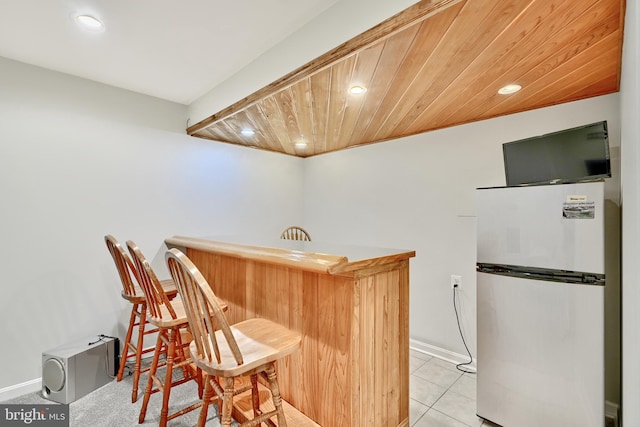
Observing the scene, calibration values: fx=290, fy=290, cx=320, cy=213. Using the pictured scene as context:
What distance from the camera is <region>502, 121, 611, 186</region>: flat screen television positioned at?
1.69 m

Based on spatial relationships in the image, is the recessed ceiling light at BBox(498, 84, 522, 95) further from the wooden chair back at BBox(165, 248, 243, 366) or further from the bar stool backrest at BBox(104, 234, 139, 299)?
the bar stool backrest at BBox(104, 234, 139, 299)

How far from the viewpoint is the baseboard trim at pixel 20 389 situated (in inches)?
83.0

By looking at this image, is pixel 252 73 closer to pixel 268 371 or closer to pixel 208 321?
pixel 208 321

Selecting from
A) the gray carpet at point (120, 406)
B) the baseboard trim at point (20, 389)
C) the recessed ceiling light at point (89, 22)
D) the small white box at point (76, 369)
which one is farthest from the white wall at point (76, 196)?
the recessed ceiling light at point (89, 22)

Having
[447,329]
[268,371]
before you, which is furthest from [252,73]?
[447,329]

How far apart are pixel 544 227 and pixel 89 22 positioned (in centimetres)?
291

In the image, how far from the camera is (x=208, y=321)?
45.9 inches

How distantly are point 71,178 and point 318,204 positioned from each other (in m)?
2.62

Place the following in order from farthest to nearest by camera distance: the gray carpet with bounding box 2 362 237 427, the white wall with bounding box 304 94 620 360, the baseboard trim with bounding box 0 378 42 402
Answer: the white wall with bounding box 304 94 620 360 → the baseboard trim with bounding box 0 378 42 402 → the gray carpet with bounding box 2 362 237 427

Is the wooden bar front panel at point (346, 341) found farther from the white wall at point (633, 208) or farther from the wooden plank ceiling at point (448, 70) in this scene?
the wooden plank ceiling at point (448, 70)

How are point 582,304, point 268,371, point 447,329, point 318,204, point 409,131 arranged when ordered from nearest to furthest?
1. point 268,371
2. point 582,304
3. point 447,329
4. point 409,131
5. point 318,204

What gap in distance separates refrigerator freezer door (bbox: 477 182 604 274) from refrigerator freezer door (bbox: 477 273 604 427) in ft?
0.43

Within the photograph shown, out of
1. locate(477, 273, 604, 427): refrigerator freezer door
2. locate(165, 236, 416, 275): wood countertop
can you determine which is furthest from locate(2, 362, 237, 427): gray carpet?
locate(477, 273, 604, 427): refrigerator freezer door

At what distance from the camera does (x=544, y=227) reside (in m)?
1.67
